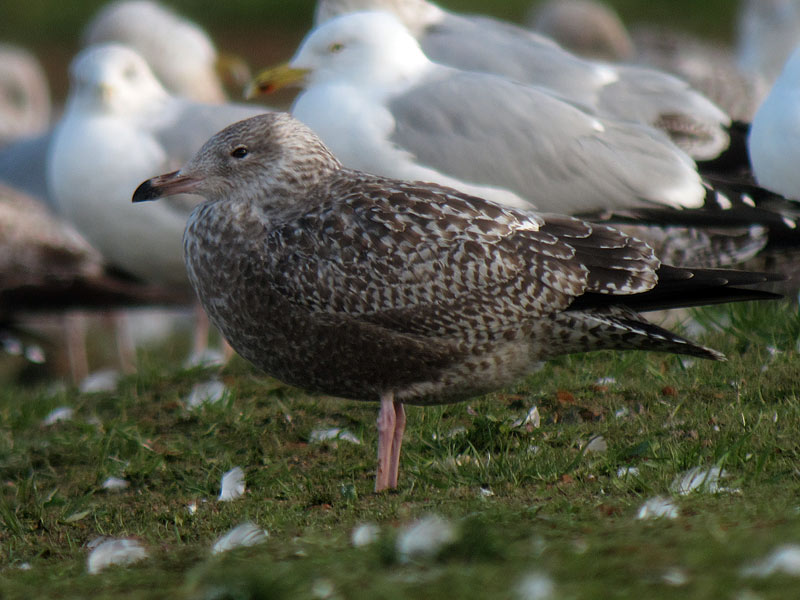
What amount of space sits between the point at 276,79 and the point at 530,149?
1.49 meters

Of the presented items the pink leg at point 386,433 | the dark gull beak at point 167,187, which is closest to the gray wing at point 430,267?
the pink leg at point 386,433

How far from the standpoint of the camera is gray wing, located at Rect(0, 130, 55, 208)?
10625 millimetres

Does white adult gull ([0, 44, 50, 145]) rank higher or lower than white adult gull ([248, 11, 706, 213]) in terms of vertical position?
lower

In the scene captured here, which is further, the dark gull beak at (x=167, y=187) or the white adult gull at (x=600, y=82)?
the white adult gull at (x=600, y=82)

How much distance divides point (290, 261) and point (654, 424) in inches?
56.9

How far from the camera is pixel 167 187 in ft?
14.9

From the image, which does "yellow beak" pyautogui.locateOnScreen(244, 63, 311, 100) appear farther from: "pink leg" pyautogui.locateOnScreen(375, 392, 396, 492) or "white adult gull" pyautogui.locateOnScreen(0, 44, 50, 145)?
"white adult gull" pyautogui.locateOnScreen(0, 44, 50, 145)

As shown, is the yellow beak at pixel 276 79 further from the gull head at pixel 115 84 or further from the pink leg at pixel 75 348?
the pink leg at pixel 75 348

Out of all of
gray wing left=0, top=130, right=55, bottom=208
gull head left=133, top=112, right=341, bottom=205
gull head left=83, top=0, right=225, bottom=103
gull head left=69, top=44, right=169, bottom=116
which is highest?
gull head left=133, top=112, right=341, bottom=205

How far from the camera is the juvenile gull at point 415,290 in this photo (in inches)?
159

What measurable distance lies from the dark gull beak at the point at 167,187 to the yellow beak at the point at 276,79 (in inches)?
83.0

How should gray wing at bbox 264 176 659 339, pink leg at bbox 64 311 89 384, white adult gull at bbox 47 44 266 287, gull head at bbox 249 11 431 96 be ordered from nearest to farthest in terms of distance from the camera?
gray wing at bbox 264 176 659 339 < gull head at bbox 249 11 431 96 < white adult gull at bbox 47 44 266 287 < pink leg at bbox 64 311 89 384

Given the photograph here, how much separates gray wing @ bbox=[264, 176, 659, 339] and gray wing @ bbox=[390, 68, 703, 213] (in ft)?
5.70

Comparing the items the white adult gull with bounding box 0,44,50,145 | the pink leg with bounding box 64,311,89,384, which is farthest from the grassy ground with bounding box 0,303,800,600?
the white adult gull with bounding box 0,44,50,145
